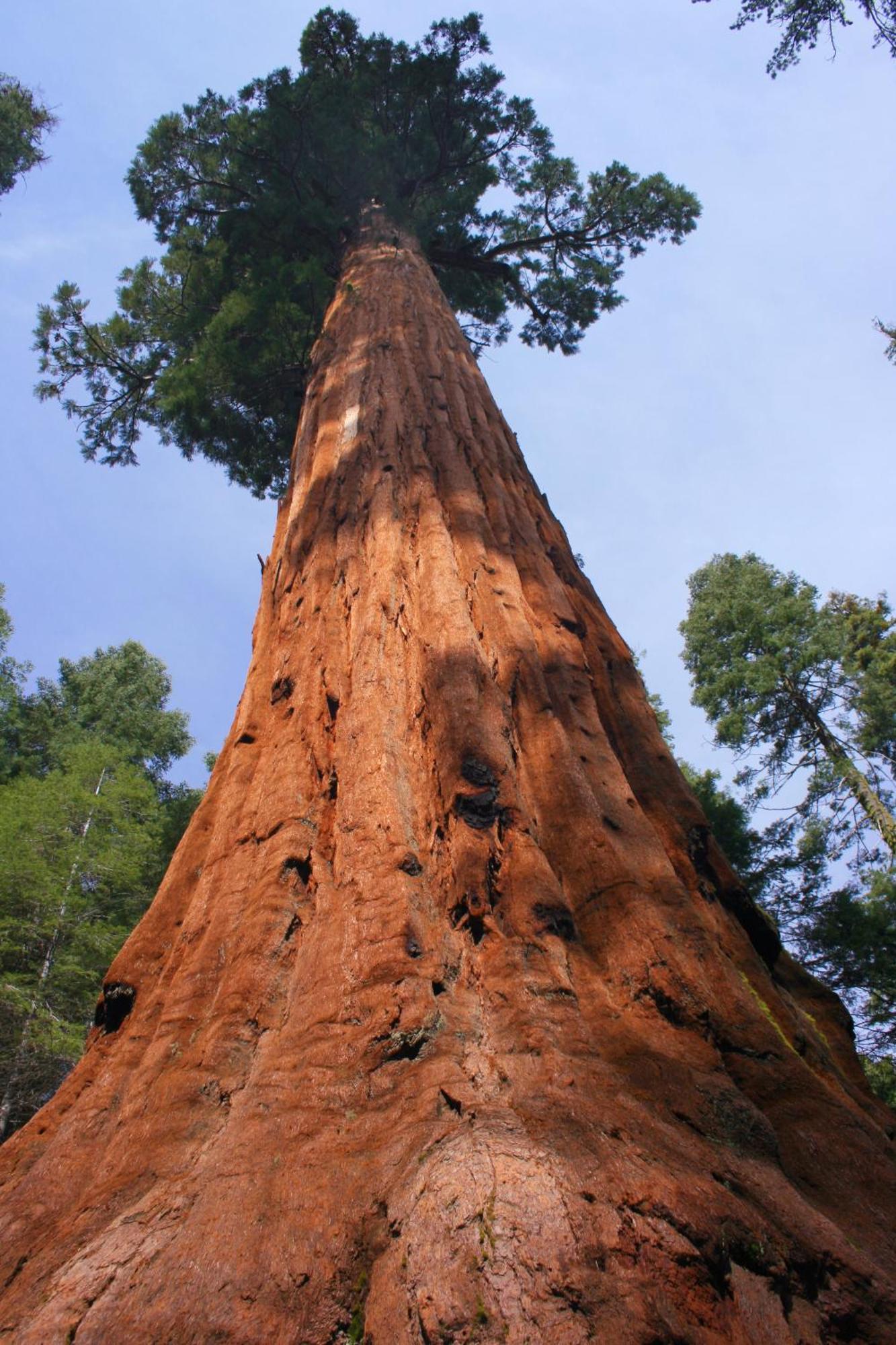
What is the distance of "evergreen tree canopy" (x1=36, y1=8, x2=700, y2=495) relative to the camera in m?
9.12

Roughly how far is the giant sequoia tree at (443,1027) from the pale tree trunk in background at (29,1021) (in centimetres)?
810

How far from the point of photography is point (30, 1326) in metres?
1.29

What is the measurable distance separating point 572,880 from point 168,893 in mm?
1371

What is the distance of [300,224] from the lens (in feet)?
32.6

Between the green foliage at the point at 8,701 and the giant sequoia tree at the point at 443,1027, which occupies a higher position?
the green foliage at the point at 8,701

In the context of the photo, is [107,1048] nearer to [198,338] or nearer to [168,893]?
[168,893]

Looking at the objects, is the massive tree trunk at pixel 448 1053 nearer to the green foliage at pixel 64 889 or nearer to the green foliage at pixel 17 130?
the green foliage at pixel 64 889

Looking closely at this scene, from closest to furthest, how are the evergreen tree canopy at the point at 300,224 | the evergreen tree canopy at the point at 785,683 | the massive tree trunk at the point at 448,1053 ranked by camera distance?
the massive tree trunk at the point at 448,1053 < the evergreen tree canopy at the point at 300,224 < the evergreen tree canopy at the point at 785,683

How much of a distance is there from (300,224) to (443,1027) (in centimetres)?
1035

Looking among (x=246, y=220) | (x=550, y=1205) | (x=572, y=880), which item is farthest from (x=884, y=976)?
(x=246, y=220)

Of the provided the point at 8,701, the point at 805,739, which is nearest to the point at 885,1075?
the point at 805,739

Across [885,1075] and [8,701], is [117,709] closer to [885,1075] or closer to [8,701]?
[8,701]

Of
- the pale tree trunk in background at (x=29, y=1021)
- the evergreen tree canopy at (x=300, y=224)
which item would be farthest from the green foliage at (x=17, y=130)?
the pale tree trunk in background at (x=29, y=1021)

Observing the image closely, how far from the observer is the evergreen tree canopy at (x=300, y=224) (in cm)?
912
